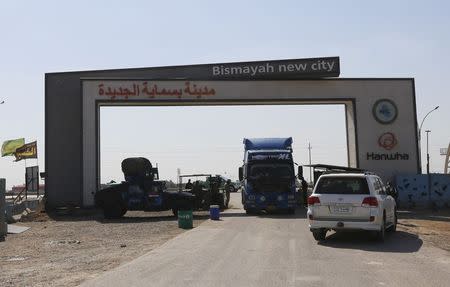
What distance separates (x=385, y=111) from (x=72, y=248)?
77.8 feet

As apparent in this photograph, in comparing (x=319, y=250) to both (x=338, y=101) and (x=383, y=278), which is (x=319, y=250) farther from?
(x=338, y=101)

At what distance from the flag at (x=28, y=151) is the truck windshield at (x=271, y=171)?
74.3ft

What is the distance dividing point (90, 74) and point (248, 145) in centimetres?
1224

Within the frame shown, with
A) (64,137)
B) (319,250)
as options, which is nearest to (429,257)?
(319,250)

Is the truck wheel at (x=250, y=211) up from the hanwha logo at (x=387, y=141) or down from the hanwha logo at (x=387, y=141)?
down

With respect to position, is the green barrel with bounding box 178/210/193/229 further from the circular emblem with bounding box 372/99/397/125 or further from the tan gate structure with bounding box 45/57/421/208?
the circular emblem with bounding box 372/99/397/125

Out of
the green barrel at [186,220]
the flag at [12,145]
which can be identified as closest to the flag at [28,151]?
the flag at [12,145]

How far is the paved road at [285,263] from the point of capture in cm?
910

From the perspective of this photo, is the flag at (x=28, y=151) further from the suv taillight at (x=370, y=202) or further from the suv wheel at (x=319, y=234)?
the suv taillight at (x=370, y=202)

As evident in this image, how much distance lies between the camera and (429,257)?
11.8 metres

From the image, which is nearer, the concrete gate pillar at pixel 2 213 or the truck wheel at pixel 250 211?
the concrete gate pillar at pixel 2 213

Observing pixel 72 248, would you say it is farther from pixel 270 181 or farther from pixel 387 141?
pixel 387 141

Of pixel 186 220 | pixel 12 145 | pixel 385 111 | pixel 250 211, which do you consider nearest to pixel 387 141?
pixel 385 111

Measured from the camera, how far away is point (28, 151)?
42.7 metres
